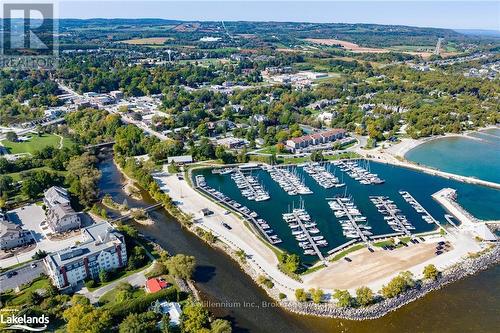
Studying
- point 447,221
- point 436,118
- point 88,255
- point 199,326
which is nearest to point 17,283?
point 88,255

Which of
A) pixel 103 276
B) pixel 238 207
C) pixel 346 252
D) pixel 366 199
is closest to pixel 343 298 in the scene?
pixel 346 252

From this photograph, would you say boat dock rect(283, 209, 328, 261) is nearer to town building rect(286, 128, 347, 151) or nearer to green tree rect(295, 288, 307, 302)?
green tree rect(295, 288, 307, 302)

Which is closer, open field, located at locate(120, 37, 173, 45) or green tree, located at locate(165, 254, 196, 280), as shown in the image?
green tree, located at locate(165, 254, 196, 280)

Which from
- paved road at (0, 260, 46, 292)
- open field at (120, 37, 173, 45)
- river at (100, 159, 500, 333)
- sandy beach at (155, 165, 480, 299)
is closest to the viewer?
river at (100, 159, 500, 333)

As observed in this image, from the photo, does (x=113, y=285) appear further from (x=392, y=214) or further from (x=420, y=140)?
(x=420, y=140)

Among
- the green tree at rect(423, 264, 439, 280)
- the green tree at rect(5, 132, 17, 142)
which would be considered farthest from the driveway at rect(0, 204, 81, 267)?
the green tree at rect(423, 264, 439, 280)

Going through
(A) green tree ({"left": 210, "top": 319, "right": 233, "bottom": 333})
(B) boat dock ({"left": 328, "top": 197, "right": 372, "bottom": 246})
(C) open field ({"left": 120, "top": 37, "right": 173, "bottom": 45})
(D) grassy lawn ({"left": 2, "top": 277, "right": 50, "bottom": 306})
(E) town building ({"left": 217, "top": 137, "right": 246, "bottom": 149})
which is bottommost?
(D) grassy lawn ({"left": 2, "top": 277, "right": 50, "bottom": 306})
